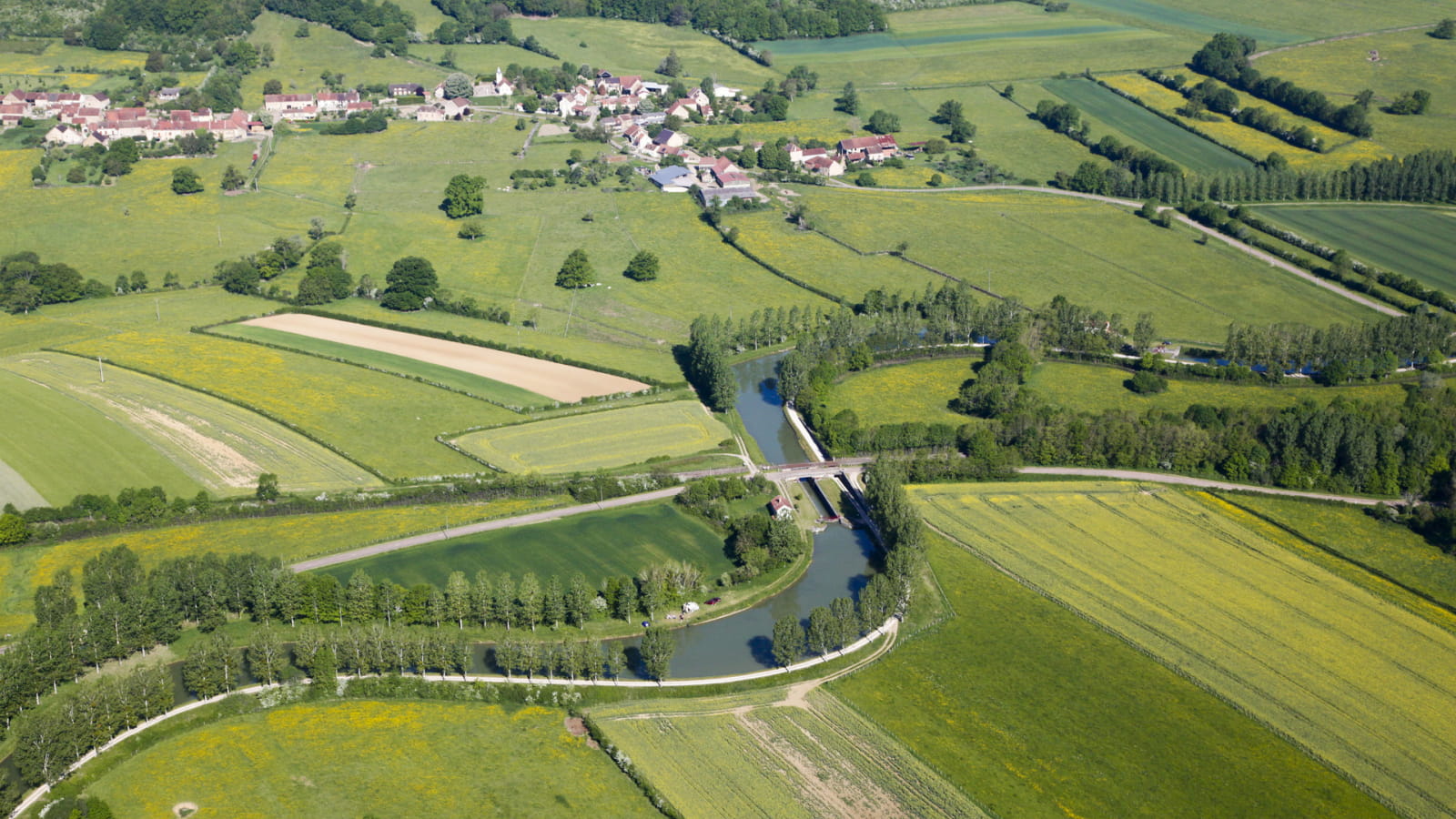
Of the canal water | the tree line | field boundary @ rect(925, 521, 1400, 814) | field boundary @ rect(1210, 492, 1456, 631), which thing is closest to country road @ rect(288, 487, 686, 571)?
the canal water

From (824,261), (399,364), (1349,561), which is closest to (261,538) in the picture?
(399,364)

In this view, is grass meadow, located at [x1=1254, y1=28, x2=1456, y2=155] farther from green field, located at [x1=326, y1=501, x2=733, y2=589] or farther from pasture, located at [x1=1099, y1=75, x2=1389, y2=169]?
green field, located at [x1=326, y1=501, x2=733, y2=589]

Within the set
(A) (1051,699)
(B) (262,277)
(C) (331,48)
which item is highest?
(C) (331,48)

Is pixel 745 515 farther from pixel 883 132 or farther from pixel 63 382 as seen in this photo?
pixel 883 132

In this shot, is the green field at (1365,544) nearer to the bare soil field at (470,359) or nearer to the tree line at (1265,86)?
the bare soil field at (470,359)

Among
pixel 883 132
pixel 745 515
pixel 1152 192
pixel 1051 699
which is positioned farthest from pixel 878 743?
pixel 883 132

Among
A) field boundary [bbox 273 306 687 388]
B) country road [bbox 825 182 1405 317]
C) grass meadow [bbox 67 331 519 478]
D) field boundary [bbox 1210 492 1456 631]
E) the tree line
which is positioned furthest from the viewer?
the tree line
